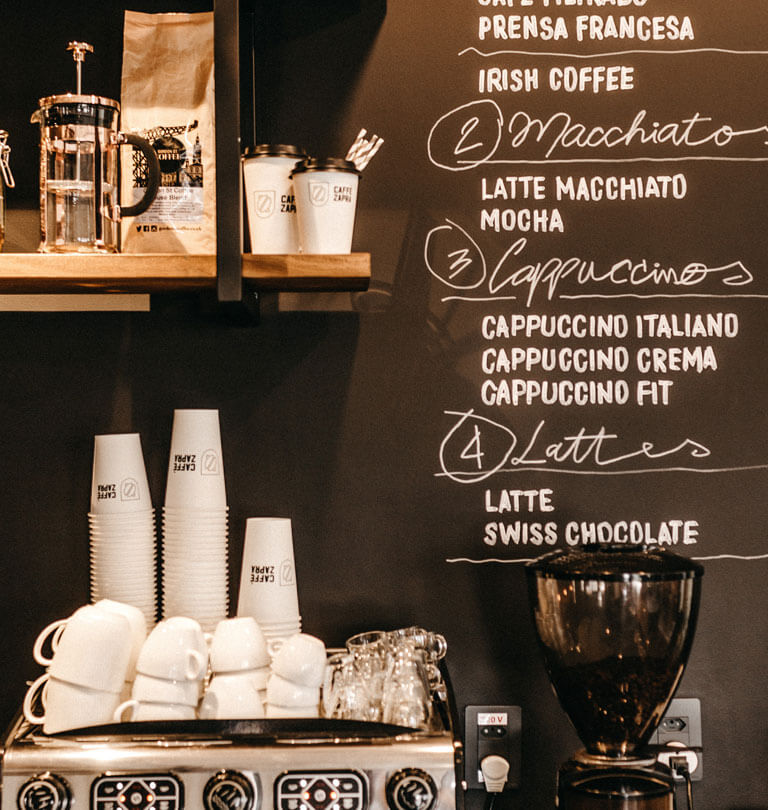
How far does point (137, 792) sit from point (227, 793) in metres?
0.12

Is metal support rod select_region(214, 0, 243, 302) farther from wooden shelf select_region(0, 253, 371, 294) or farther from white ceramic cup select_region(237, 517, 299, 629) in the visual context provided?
white ceramic cup select_region(237, 517, 299, 629)

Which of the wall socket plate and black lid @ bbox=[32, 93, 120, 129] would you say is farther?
the wall socket plate

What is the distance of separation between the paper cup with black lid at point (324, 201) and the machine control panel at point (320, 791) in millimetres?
761

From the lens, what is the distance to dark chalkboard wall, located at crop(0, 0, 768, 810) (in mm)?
1780

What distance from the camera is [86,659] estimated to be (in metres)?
1.36

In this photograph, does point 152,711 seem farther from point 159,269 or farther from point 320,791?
point 159,269

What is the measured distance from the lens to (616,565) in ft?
4.64

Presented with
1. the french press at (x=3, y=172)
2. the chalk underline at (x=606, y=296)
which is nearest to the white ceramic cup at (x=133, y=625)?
the french press at (x=3, y=172)

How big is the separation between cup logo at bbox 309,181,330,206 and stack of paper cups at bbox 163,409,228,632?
17.2 inches

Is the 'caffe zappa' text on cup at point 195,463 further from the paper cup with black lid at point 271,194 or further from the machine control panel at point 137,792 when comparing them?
the machine control panel at point 137,792

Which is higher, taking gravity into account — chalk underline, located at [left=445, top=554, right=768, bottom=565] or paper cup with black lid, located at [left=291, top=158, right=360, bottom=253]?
paper cup with black lid, located at [left=291, top=158, right=360, bottom=253]

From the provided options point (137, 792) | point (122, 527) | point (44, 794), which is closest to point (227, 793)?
point (137, 792)

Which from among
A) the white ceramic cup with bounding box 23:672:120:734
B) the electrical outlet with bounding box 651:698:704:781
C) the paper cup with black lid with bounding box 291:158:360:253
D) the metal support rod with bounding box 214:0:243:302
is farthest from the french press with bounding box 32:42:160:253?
the electrical outlet with bounding box 651:698:704:781

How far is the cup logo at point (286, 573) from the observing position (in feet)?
5.36
